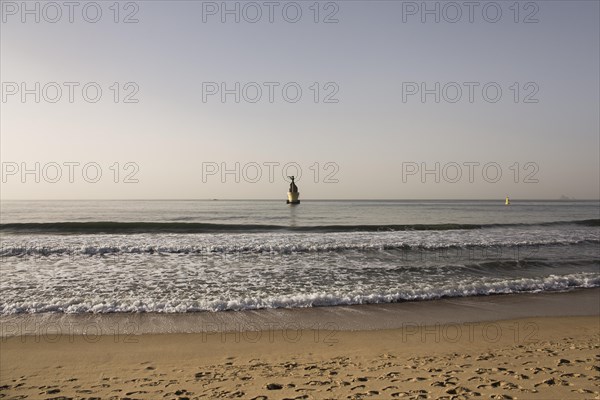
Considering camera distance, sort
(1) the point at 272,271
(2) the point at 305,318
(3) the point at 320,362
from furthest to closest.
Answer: (1) the point at 272,271 → (2) the point at 305,318 → (3) the point at 320,362

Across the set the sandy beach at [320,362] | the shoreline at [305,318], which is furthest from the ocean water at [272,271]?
the sandy beach at [320,362]

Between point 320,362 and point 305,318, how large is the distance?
2601 millimetres

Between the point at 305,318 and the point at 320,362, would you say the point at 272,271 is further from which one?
the point at 320,362

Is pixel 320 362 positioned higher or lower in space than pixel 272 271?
higher

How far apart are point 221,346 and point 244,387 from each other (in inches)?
77.4

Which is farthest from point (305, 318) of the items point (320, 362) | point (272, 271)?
point (272, 271)

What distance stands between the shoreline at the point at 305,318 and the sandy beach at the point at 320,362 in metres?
0.17

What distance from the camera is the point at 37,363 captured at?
5988 mm

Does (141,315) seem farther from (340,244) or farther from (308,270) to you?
(340,244)

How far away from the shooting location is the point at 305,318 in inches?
334

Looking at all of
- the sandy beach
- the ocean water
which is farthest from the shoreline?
the ocean water

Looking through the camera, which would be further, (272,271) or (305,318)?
(272,271)

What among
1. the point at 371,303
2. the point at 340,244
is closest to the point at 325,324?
the point at 371,303

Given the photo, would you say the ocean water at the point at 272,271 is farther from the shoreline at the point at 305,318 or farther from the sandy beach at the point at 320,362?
the sandy beach at the point at 320,362
